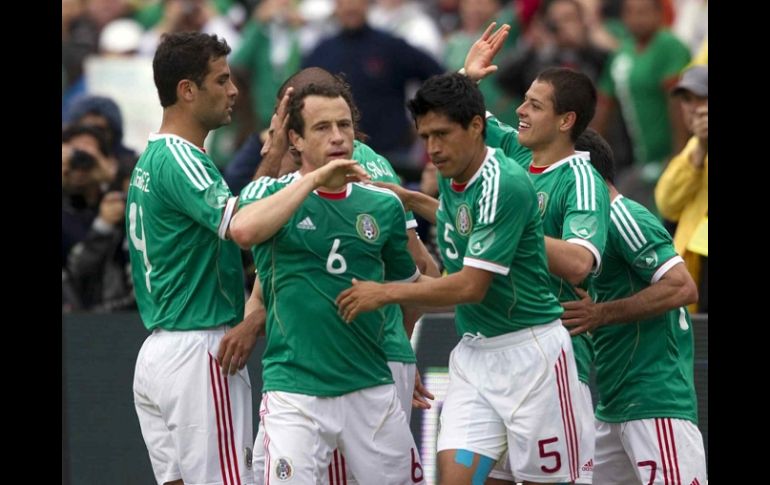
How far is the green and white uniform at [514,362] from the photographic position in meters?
7.36

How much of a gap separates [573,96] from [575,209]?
0.67 m

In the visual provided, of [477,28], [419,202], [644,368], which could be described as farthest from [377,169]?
[477,28]

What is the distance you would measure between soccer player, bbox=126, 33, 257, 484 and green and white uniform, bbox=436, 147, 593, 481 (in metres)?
1.01

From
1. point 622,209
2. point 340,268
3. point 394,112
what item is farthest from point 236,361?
point 394,112

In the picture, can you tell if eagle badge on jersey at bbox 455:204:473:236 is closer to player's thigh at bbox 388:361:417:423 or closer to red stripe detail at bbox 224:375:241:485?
player's thigh at bbox 388:361:417:423

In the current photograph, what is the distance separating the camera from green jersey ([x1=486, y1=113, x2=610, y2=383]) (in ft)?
25.1

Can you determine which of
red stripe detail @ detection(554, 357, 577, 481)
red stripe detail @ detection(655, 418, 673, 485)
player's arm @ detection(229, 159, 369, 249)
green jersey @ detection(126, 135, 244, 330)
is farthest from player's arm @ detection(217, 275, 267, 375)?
red stripe detail @ detection(655, 418, 673, 485)

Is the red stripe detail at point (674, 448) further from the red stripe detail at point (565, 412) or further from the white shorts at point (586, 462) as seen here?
the red stripe detail at point (565, 412)

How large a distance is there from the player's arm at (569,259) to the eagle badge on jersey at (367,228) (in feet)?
2.73

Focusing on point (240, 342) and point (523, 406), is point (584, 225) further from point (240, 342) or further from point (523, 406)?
point (240, 342)

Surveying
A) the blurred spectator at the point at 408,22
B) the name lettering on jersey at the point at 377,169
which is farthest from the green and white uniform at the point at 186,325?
the blurred spectator at the point at 408,22

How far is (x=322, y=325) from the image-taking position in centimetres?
716

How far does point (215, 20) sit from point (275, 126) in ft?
30.7
